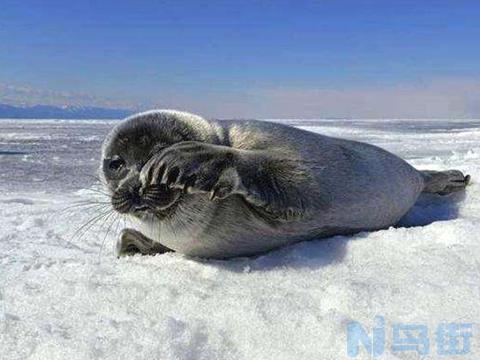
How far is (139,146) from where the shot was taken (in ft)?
8.61

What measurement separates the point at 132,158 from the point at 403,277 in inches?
51.0

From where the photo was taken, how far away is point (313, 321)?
1.80 metres

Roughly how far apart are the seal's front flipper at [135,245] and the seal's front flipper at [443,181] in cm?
203

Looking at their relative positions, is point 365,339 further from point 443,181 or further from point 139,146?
point 443,181

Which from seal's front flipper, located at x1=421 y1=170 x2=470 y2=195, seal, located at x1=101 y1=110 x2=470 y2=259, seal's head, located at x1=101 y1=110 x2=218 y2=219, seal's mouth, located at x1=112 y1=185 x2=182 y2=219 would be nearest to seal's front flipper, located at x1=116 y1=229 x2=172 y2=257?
seal, located at x1=101 y1=110 x2=470 y2=259

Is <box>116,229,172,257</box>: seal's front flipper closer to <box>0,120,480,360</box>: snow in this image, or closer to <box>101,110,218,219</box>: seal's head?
<box>0,120,480,360</box>: snow

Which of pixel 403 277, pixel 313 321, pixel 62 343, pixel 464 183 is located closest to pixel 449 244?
pixel 403 277

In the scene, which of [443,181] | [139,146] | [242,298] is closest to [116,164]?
[139,146]

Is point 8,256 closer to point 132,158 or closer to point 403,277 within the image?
point 132,158

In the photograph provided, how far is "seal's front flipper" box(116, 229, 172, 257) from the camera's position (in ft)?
9.32

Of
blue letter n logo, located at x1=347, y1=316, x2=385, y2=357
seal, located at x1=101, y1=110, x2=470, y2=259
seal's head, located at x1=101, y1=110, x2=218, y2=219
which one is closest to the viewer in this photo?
blue letter n logo, located at x1=347, y1=316, x2=385, y2=357

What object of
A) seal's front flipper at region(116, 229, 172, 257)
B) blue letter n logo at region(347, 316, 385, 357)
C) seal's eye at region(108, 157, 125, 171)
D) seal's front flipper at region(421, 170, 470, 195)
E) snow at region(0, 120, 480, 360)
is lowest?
seal's front flipper at region(116, 229, 172, 257)

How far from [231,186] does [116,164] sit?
2.44ft

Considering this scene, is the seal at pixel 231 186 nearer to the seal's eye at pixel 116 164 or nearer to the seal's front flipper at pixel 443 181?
the seal's eye at pixel 116 164
